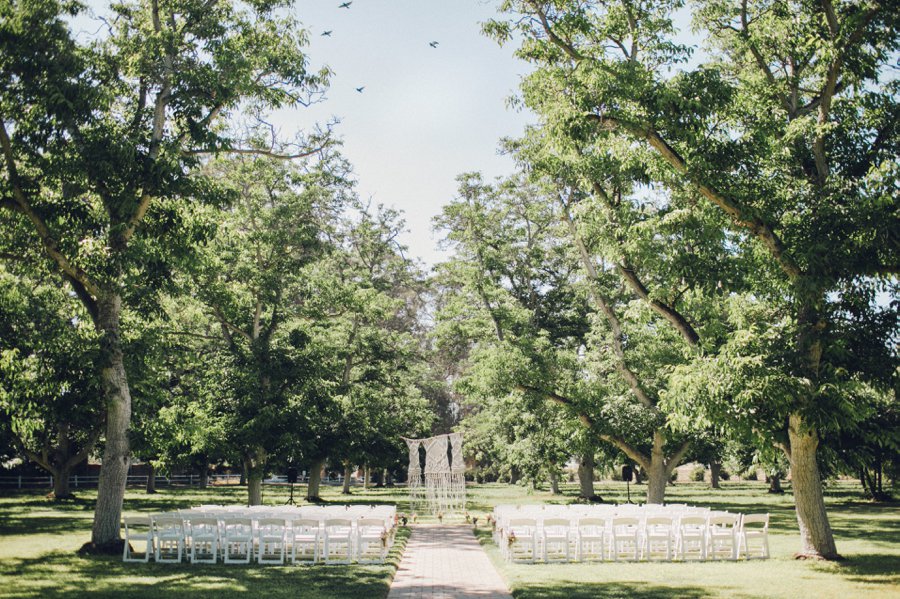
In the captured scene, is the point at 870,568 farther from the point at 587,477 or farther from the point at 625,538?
the point at 587,477

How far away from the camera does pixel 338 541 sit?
13172 mm

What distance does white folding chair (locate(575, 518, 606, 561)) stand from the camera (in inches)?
542

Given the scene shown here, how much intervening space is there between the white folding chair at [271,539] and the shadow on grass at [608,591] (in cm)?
532

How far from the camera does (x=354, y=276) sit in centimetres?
3338

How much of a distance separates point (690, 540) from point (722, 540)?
27.0 inches

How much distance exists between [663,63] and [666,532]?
33.2 ft

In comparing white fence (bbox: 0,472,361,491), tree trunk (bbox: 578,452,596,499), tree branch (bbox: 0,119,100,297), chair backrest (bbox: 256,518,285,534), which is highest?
tree branch (bbox: 0,119,100,297)

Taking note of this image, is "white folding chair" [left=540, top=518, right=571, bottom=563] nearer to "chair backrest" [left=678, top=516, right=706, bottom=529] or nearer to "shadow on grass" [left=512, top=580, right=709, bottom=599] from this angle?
"chair backrest" [left=678, top=516, right=706, bottom=529]

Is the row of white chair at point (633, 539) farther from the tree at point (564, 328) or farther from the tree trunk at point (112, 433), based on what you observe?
the tree trunk at point (112, 433)

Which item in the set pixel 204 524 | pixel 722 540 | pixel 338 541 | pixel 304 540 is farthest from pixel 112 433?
pixel 722 540

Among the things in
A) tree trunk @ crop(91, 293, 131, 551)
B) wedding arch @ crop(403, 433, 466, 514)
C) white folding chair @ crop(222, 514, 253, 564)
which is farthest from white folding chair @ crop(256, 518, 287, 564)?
wedding arch @ crop(403, 433, 466, 514)

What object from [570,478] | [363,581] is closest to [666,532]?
[363,581]

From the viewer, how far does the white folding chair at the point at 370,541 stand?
1353 centimetres

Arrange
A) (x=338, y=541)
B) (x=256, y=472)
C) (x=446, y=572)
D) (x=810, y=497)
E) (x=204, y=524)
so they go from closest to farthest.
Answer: (x=446, y=572)
(x=810, y=497)
(x=338, y=541)
(x=204, y=524)
(x=256, y=472)
